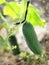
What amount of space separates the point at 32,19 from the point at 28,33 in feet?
0.71

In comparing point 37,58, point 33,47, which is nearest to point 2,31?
point 37,58

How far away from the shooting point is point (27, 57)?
219 cm

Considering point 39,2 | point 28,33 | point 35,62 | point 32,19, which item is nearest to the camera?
point 28,33

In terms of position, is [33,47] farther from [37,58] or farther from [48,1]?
[48,1]

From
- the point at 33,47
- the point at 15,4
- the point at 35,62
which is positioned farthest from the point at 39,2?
the point at 33,47

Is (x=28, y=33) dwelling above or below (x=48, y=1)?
above

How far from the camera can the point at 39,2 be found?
8.95ft

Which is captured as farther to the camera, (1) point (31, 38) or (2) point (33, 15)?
(2) point (33, 15)

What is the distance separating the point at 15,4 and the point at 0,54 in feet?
4.07

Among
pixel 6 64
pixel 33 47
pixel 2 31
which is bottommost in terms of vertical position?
pixel 6 64

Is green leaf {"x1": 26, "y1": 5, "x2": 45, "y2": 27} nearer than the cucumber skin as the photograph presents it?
No

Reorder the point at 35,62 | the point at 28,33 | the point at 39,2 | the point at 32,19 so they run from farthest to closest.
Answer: the point at 39,2
the point at 35,62
the point at 32,19
the point at 28,33

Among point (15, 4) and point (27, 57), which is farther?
point (27, 57)

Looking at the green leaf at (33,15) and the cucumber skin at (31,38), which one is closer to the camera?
the cucumber skin at (31,38)
